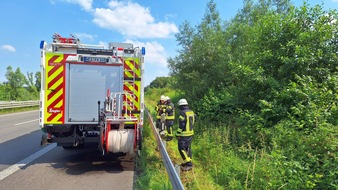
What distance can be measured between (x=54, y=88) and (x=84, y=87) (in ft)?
2.37

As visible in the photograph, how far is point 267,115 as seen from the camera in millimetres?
7734

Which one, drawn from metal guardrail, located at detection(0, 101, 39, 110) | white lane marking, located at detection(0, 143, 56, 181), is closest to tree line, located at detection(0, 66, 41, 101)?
metal guardrail, located at detection(0, 101, 39, 110)

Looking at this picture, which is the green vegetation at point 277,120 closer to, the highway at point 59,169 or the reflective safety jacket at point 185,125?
the highway at point 59,169

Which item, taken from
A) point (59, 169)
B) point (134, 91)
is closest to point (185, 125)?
point (134, 91)

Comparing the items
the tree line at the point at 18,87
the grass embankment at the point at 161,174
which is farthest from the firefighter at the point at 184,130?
the tree line at the point at 18,87

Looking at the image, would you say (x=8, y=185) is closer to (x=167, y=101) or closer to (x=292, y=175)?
(x=292, y=175)

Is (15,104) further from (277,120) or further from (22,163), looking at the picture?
(277,120)

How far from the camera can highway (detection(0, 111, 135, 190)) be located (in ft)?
17.6

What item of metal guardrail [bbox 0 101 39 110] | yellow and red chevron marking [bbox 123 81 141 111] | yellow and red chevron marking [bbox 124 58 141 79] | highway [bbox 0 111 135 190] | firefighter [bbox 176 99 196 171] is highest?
yellow and red chevron marking [bbox 124 58 141 79]

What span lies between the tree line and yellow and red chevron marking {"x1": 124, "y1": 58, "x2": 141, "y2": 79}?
28.3 meters

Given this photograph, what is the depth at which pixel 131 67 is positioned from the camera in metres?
7.44

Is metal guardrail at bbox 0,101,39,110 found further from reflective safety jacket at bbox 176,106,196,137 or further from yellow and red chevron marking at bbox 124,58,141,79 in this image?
reflective safety jacket at bbox 176,106,196,137

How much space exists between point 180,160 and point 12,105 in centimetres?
2083

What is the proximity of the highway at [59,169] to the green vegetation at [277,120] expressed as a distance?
1.93 ft
